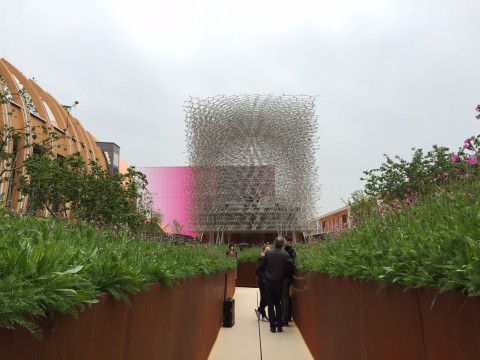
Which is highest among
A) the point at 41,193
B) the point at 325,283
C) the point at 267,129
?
the point at 267,129

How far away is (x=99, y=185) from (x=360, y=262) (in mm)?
13855

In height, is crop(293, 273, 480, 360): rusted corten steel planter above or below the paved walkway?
above

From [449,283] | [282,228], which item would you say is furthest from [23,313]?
[282,228]

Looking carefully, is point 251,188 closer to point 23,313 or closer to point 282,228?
point 282,228

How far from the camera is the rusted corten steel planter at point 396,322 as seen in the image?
1.50 meters

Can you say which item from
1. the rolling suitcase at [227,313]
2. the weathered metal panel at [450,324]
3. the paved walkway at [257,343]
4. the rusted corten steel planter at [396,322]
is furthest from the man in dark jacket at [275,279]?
the weathered metal panel at [450,324]

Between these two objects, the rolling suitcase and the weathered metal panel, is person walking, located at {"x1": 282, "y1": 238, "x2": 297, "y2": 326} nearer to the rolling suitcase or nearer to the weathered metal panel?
the rolling suitcase

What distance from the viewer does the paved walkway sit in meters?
5.93

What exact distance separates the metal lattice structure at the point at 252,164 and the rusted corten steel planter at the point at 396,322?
37.2 metres

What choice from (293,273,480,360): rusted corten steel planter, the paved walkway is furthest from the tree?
(293,273,480,360): rusted corten steel planter

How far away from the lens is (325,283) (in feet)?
14.8

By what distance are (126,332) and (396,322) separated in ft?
4.80

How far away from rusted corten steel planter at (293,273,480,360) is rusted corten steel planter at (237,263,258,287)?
14471 mm

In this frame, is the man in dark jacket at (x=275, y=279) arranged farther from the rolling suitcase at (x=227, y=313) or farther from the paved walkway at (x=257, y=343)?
the rolling suitcase at (x=227, y=313)
